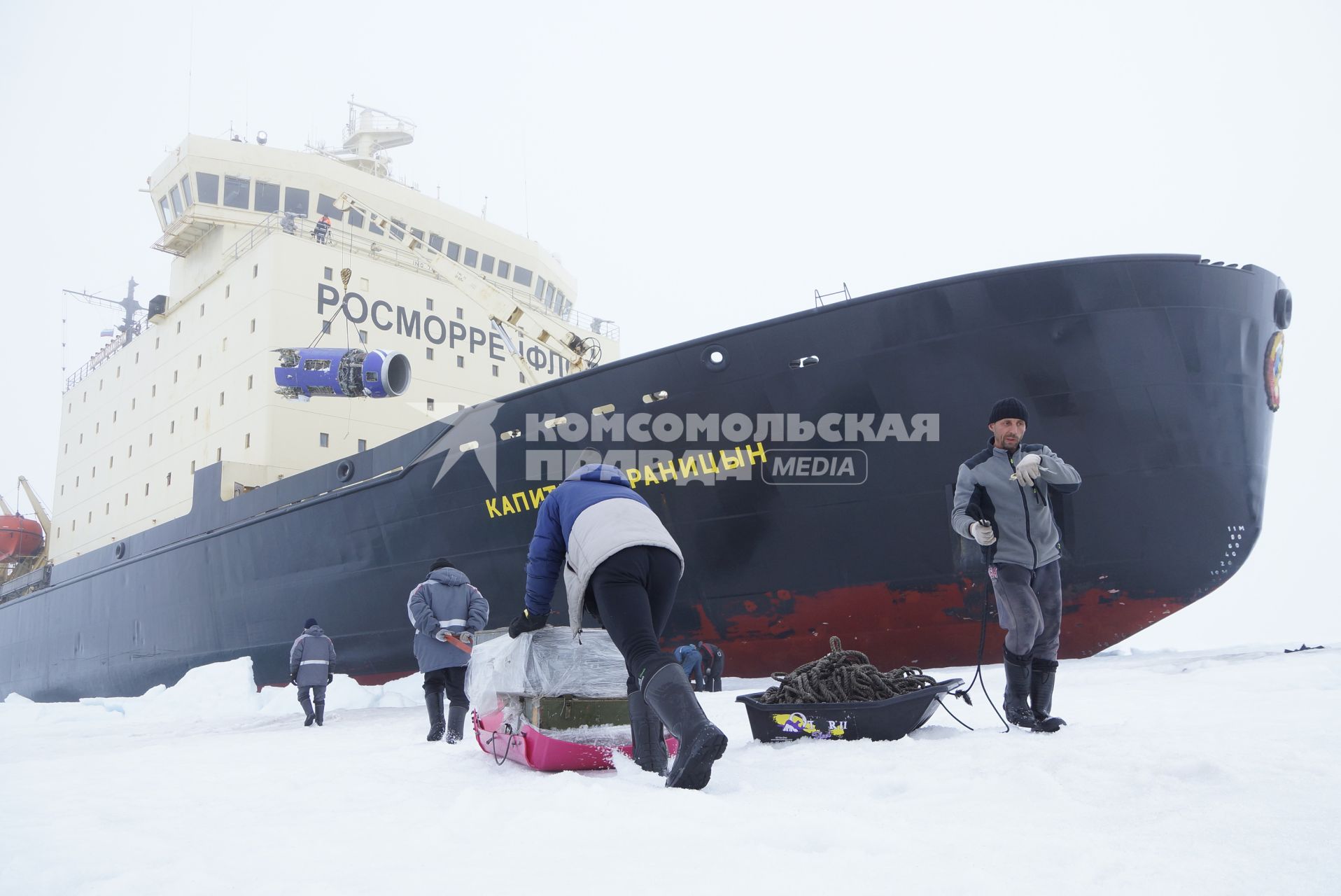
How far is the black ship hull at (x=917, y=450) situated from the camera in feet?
18.6

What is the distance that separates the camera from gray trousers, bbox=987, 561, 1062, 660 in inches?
114

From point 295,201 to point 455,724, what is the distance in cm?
1105

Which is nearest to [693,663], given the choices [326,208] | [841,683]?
[841,683]

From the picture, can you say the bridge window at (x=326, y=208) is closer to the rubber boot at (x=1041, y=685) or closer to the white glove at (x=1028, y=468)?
the white glove at (x=1028, y=468)

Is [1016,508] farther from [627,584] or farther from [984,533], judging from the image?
[627,584]

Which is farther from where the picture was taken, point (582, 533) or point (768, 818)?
point (582, 533)

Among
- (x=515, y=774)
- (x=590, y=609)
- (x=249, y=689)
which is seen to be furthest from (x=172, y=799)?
(x=249, y=689)

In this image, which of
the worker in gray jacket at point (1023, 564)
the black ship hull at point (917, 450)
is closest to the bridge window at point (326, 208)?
the black ship hull at point (917, 450)

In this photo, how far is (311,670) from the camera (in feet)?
20.6

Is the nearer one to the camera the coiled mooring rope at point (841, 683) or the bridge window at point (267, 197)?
the coiled mooring rope at point (841, 683)

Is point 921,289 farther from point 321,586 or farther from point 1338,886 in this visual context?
point 321,586

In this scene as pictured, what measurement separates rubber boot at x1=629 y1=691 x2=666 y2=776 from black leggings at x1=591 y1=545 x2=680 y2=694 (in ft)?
0.62

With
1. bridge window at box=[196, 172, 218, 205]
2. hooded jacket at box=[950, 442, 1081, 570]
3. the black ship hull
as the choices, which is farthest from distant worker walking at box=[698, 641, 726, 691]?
bridge window at box=[196, 172, 218, 205]

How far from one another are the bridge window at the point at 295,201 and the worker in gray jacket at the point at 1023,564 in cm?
1253
